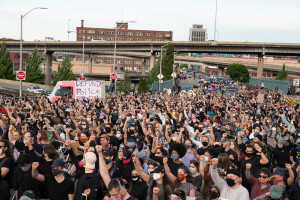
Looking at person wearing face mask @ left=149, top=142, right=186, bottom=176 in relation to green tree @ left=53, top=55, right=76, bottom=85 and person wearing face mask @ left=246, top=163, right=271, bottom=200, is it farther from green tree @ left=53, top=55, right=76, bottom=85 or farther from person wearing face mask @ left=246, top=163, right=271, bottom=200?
green tree @ left=53, top=55, right=76, bottom=85

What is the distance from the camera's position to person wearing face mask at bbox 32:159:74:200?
23.8 feet

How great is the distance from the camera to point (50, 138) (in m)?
11.1

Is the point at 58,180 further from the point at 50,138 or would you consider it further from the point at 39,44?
the point at 39,44

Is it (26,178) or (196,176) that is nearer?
(26,178)

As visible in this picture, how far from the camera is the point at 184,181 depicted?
7.40 meters

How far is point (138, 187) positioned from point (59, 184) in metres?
1.25

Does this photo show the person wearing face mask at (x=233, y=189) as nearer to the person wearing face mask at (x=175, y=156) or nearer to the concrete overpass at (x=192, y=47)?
the person wearing face mask at (x=175, y=156)

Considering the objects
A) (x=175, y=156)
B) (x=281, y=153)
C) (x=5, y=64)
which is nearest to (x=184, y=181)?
(x=175, y=156)

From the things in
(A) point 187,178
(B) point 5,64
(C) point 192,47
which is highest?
(C) point 192,47

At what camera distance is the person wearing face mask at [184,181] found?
722 cm

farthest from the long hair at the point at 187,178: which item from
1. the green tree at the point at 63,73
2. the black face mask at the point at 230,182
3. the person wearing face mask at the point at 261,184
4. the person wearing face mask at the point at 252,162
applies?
the green tree at the point at 63,73

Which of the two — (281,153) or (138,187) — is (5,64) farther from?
(138,187)

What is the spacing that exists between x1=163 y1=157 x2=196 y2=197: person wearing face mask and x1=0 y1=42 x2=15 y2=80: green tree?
68.5 m

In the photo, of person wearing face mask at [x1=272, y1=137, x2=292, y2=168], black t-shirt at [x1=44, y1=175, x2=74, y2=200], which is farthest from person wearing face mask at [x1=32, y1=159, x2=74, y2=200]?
person wearing face mask at [x1=272, y1=137, x2=292, y2=168]
